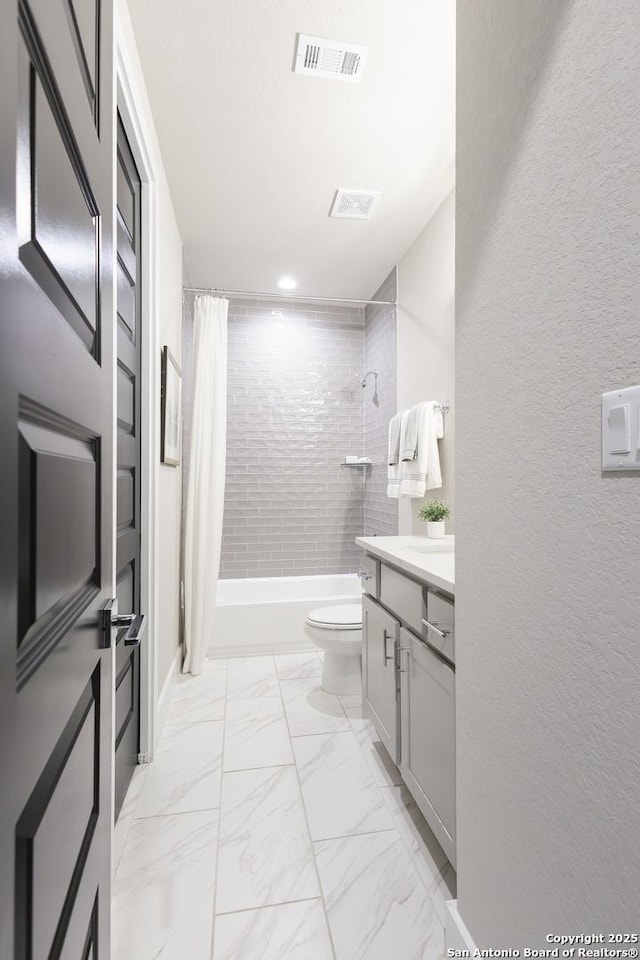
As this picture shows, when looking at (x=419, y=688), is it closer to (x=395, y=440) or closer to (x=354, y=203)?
(x=395, y=440)

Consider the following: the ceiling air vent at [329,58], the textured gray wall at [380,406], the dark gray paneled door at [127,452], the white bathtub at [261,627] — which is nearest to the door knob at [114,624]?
the dark gray paneled door at [127,452]

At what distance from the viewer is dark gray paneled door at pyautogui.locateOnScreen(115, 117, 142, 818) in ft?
5.20

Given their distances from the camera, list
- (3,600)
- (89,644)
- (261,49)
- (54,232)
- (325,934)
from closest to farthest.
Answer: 1. (3,600)
2. (54,232)
3. (89,644)
4. (325,934)
5. (261,49)

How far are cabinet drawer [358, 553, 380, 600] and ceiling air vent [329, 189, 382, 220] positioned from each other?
6.02ft

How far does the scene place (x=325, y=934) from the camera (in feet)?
3.78

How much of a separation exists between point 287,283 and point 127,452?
2360 mm

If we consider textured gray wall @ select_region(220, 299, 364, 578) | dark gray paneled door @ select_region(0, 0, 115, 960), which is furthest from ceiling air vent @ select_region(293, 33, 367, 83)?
textured gray wall @ select_region(220, 299, 364, 578)

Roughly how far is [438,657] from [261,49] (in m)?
2.09

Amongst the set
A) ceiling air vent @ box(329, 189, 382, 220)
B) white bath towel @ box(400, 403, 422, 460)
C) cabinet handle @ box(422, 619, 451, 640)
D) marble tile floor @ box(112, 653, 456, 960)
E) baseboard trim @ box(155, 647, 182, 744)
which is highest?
ceiling air vent @ box(329, 189, 382, 220)

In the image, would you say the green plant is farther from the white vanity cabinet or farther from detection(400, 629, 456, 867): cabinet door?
detection(400, 629, 456, 867): cabinet door

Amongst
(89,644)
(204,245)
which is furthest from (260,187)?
(89,644)

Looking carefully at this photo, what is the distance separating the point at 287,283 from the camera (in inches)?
140

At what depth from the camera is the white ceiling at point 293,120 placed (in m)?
1.52

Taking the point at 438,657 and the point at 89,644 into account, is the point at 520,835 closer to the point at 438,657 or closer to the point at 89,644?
the point at 438,657
